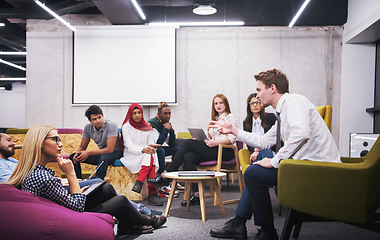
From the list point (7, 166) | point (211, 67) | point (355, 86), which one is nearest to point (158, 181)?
point (7, 166)

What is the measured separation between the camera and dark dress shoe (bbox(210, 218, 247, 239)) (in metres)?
1.96

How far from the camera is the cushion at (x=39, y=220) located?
116 cm

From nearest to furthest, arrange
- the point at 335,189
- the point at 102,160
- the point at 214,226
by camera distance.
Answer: the point at 335,189 < the point at 214,226 < the point at 102,160

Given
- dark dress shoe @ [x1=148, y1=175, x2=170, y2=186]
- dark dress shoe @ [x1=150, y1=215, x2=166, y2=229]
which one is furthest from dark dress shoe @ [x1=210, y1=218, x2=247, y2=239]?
dark dress shoe @ [x1=148, y1=175, x2=170, y2=186]

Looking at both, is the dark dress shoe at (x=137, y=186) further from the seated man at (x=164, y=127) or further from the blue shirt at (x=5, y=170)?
the blue shirt at (x=5, y=170)

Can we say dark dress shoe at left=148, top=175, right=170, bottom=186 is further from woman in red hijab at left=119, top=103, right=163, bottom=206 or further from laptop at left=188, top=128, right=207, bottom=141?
laptop at left=188, top=128, right=207, bottom=141

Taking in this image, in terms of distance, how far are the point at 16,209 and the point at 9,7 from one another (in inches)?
243

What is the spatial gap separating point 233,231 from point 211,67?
4.27m

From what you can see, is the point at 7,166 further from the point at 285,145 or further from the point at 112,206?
the point at 285,145

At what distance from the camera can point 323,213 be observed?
1.40 metres

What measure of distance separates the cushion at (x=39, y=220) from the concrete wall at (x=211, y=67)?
4493 mm

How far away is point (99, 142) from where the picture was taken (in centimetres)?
358

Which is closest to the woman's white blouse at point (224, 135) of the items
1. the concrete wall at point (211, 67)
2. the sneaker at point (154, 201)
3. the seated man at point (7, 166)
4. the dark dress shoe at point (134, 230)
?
the sneaker at point (154, 201)

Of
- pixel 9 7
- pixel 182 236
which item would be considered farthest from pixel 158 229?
pixel 9 7
